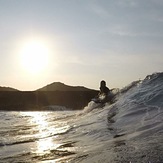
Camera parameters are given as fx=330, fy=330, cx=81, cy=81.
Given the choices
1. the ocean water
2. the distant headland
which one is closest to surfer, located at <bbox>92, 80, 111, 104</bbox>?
the ocean water

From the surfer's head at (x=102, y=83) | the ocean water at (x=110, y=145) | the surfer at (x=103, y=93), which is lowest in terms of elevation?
the ocean water at (x=110, y=145)

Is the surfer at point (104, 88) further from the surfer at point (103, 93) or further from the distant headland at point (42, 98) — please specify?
the distant headland at point (42, 98)

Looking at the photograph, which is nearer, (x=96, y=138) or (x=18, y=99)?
(x=96, y=138)

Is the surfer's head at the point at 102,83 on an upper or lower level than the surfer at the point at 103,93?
upper

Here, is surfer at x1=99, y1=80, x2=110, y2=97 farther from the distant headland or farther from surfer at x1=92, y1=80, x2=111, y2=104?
the distant headland

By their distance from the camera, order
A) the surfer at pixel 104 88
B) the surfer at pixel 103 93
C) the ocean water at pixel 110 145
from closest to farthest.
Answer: the ocean water at pixel 110 145 → the surfer at pixel 103 93 → the surfer at pixel 104 88

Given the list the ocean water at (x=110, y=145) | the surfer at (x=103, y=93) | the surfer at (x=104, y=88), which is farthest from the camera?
the surfer at (x=104, y=88)

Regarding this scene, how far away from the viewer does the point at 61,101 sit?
52906 millimetres

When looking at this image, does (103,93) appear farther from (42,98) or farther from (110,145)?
(42,98)

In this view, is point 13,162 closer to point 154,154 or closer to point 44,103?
point 154,154

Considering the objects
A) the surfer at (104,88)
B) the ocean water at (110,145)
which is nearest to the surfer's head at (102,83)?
the surfer at (104,88)

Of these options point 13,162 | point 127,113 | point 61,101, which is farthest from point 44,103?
point 13,162

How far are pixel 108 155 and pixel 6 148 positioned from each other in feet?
12.3

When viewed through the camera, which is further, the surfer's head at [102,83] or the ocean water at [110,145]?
the surfer's head at [102,83]
